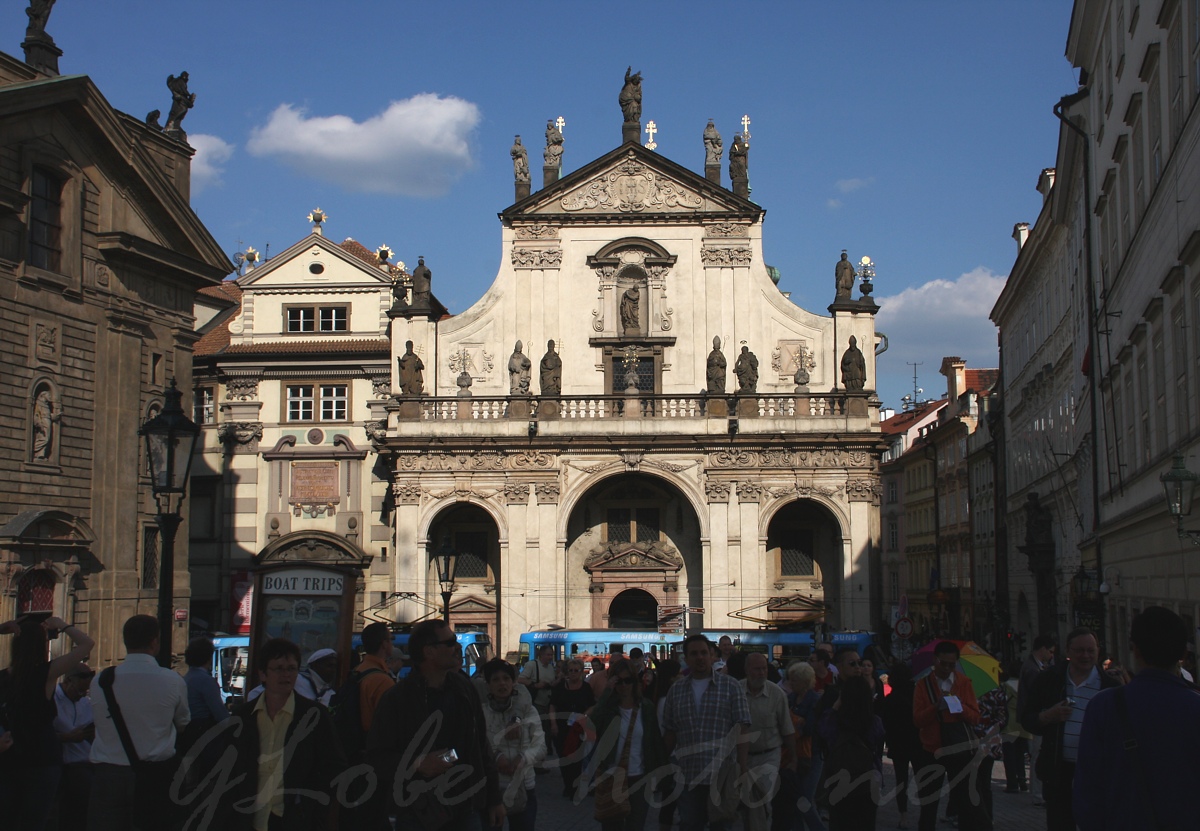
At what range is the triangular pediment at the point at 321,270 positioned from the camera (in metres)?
44.7

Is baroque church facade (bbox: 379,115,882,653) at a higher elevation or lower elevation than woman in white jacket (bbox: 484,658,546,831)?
higher

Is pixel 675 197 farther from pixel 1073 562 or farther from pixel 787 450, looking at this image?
pixel 1073 562

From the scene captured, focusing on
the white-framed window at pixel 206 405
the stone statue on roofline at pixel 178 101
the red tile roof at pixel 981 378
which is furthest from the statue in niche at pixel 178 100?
the red tile roof at pixel 981 378

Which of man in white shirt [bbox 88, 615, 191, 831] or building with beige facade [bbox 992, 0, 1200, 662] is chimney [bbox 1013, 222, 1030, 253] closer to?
building with beige facade [bbox 992, 0, 1200, 662]

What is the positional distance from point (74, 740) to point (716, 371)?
3155 centimetres

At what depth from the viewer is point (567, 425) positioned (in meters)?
40.4

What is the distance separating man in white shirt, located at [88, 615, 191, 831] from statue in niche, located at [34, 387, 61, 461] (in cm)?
1993

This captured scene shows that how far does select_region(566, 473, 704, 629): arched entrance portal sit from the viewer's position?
41.3 metres

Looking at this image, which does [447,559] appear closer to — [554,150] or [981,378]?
[554,150]

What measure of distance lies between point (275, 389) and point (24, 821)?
117 ft

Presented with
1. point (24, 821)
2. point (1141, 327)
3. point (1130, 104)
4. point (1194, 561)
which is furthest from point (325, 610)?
point (1130, 104)

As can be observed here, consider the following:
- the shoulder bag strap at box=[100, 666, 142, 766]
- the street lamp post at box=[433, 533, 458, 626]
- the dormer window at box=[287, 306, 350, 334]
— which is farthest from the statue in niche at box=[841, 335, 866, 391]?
the shoulder bag strap at box=[100, 666, 142, 766]

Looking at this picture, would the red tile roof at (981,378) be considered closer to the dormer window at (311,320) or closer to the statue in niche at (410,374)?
the dormer window at (311,320)

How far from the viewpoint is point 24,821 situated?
941 cm
